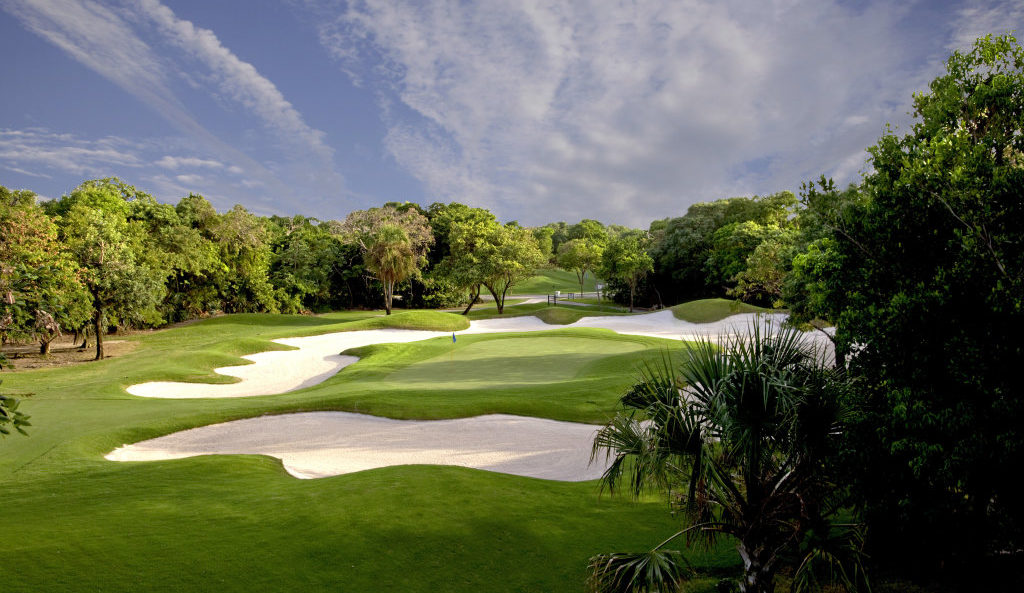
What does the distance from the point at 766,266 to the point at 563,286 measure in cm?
6628

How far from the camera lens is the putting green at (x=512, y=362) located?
67.5 feet

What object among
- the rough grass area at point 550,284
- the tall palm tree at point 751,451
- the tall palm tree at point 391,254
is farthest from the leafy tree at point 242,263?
the tall palm tree at point 751,451

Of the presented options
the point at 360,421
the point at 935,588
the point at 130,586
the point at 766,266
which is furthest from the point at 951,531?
the point at 766,266

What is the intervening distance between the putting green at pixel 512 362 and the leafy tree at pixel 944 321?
1329cm

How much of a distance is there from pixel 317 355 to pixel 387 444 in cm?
1701

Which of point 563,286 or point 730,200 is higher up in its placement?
point 730,200

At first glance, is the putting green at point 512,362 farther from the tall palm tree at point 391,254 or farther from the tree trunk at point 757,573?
the tall palm tree at point 391,254

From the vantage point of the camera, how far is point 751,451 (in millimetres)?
5266

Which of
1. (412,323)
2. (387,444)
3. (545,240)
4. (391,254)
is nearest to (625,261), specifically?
(391,254)

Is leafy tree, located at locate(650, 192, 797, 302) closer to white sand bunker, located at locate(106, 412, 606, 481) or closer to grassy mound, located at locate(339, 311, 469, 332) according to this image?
grassy mound, located at locate(339, 311, 469, 332)

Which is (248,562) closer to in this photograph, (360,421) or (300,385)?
(360,421)

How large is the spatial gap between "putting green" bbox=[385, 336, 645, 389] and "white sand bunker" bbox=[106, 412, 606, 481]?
4253mm

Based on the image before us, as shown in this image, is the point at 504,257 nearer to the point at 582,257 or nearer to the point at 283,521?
the point at 582,257

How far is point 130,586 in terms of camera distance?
6.27 m
